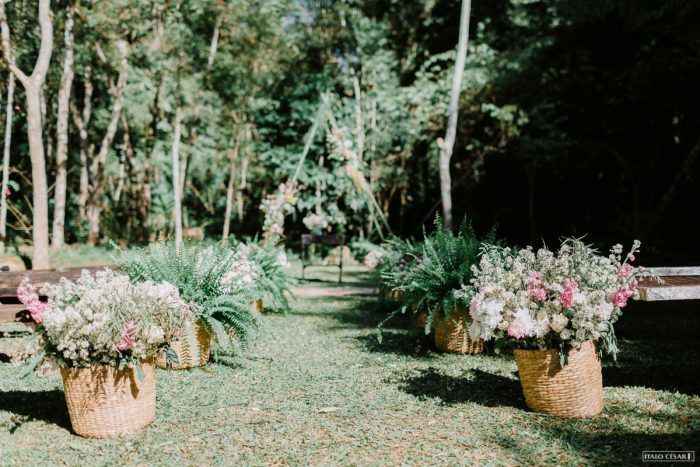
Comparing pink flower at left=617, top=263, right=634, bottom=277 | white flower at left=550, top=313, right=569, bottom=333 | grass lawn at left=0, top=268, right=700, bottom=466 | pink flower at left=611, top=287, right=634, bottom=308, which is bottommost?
grass lawn at left=0, top=268, right=700, bottom=466

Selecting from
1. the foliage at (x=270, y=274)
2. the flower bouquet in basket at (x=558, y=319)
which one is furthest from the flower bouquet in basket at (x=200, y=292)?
the flower bouquet in basket at (x=558, y=319)

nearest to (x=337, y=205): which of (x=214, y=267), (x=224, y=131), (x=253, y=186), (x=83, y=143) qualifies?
(x=253, y=186)

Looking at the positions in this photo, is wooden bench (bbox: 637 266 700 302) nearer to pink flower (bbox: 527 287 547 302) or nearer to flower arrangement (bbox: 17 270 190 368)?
pink flower (bbox: 527 287 547 302)

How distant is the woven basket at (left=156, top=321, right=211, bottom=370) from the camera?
4.56 metres

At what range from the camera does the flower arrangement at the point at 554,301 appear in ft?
10.7

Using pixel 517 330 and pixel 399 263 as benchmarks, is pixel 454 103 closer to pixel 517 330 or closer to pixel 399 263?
pixel 399 263

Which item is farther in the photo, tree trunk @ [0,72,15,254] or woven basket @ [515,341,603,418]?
tree trunk @ [0,72,15,254]

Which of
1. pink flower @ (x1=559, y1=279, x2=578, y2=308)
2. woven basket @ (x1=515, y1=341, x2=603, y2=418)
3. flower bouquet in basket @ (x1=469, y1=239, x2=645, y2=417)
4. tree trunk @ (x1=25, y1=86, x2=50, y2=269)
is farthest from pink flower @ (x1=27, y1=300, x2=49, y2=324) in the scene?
tree trunk @ (x1=25, y1=86, x2=50, y2=269)

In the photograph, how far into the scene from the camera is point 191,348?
4.60 metres

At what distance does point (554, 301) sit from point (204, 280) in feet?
8.61

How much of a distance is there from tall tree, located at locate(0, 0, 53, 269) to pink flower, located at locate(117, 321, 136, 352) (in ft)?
19.5

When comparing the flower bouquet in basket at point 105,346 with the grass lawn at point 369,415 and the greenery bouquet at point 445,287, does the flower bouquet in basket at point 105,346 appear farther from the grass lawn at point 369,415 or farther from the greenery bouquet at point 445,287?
the greenery bouquet at point 445,287

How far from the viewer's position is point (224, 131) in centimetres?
1486

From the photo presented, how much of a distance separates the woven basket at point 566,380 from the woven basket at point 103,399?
6.88 ft
